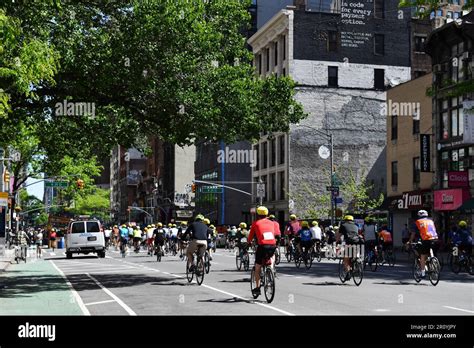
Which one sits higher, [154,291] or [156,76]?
[156,76]

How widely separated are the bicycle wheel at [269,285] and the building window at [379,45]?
188 ft

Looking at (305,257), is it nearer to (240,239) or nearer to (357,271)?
(240,239)

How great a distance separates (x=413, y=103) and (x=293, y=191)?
64.8 feet

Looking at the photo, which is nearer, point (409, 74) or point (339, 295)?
point (339, 295)

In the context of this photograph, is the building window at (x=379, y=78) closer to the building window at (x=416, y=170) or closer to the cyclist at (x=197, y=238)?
the building window at (x=416, y=170)

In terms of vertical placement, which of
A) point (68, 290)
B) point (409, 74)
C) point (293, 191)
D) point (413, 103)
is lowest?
point (68, 290)

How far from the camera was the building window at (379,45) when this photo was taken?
69.6 metres

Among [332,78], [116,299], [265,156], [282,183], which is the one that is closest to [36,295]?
[116,299]

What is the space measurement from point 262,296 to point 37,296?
17.4 feet

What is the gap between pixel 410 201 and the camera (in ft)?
157

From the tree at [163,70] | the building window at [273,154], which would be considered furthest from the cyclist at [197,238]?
the building window at [273,154]
